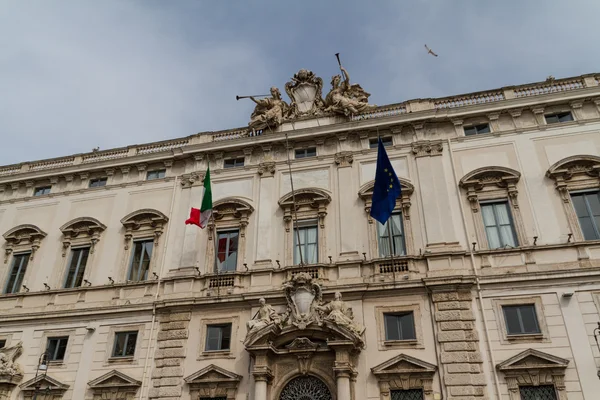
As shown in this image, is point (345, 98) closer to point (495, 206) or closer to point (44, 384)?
point (495, 206)

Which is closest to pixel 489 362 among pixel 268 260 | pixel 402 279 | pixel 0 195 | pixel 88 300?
pixel 402 279

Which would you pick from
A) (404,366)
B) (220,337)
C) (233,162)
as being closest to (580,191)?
(404,366)

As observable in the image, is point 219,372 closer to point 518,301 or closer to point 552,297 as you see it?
point 518,301

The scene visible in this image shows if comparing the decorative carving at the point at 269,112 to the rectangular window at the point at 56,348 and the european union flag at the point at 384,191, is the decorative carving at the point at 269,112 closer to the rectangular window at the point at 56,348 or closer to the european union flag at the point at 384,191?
the european union flag at the point at 384,191

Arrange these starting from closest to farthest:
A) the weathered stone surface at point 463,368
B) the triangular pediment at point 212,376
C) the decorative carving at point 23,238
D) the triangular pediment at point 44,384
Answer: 1. the weathered stone surface at point 463,368
2. the triangular pediment at point 212,376
3. the triangular pediment at point 44,384
4. the decorative carving at point 23,238

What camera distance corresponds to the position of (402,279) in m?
19.1

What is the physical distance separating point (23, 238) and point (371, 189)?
18.3 meters

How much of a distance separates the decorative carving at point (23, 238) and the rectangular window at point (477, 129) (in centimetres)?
2182

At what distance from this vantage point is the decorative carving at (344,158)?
22.7 m

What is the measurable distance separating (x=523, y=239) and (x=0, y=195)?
27554mm

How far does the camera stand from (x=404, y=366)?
17.4 m

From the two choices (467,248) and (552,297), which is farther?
(467,248)

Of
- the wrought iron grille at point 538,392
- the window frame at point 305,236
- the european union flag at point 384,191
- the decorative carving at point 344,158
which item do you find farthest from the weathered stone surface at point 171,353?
the wrought iron grille at point 538,392

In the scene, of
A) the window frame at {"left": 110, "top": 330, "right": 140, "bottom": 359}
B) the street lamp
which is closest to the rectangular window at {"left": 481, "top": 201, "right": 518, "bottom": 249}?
the window frame at {"left": 110, "top": 330, "right": 140, "bottom": 359}
